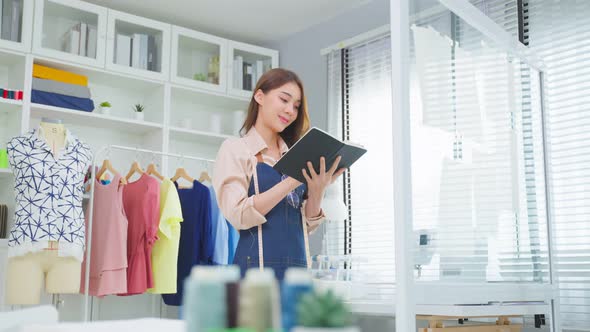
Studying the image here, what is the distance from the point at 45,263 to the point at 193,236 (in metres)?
0.84

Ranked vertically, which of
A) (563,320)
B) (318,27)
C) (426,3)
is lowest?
(563,320)

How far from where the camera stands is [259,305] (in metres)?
0.47

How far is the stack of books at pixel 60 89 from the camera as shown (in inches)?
147

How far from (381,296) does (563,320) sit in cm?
86

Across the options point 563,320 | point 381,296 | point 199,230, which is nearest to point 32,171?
point 199,230

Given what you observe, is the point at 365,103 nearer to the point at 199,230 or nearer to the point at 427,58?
the point at 199,230

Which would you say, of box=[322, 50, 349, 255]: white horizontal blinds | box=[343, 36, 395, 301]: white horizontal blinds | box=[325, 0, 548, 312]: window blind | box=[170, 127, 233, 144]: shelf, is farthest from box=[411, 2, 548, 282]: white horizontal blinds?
box=[170, 127, 233, 144]: shelf

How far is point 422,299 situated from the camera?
5.74 feet

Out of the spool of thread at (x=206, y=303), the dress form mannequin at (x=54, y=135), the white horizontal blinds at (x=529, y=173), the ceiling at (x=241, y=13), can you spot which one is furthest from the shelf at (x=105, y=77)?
the spool of thread at (x=206, y=303)

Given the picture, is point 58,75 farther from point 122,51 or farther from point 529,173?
point 529,173

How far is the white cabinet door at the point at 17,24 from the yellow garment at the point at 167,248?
126 cm

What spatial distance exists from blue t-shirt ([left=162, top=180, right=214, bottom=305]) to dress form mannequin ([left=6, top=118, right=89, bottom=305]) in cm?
64

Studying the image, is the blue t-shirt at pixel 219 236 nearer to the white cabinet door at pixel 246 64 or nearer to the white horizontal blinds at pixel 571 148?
the white cabinet door at pixel 246 64

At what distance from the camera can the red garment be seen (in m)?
3.39
